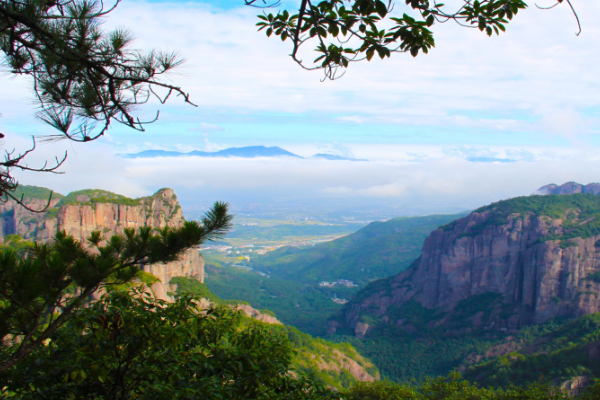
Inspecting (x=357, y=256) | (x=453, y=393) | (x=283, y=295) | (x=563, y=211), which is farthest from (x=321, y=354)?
(x=357, y=256)

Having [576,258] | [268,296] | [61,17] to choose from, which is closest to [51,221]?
[268,296]

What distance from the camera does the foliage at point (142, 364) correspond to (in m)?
5.63

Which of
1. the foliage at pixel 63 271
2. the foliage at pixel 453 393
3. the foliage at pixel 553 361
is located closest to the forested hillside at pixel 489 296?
the foliage at pixel 553 361

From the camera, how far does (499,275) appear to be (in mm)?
88438

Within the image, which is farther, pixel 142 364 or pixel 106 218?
pixel 106 218

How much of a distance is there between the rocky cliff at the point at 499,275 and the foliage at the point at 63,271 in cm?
8483

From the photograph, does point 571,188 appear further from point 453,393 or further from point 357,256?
point 453,393

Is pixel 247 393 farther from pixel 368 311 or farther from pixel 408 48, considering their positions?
pixel 368 311

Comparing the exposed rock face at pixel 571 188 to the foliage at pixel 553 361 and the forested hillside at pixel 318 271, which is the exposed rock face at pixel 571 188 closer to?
the forested hillside at pixel 318 271

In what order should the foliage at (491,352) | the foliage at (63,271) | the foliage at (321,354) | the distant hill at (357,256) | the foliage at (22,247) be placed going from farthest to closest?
the distant hill at (357,256), the foliage at (321,354), the foliage at (491,352), the foliage at (22,247), the foliage at (63,271)

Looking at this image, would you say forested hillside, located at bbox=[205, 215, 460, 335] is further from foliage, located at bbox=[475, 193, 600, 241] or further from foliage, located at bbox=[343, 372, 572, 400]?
foliage, located at bbox=[343, 372, 572, 400]

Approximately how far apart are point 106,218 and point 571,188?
128 m

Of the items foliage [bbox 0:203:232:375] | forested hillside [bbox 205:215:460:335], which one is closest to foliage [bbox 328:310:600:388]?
forested hillside [bbox 205:215:460:335]

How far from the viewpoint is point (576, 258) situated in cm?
7712
